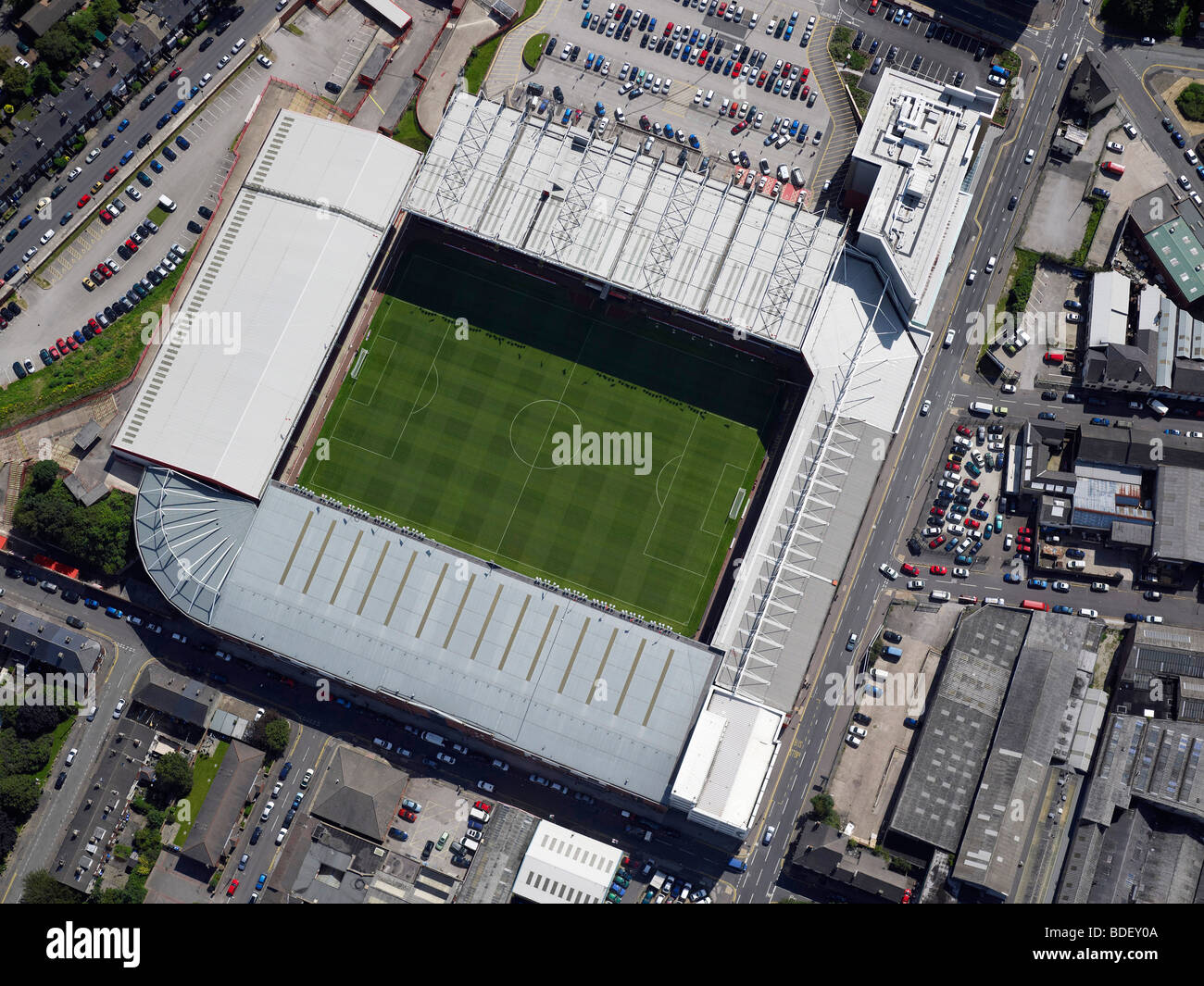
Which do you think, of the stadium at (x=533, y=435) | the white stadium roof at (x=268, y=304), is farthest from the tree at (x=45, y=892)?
the white stadium roof at (x=268, y=304)

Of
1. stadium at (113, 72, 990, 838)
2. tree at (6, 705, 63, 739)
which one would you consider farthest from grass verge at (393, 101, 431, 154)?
tree at (6, 705, 63, 739)

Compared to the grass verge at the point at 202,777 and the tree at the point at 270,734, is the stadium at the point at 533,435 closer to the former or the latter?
the tree at the point at 270,734

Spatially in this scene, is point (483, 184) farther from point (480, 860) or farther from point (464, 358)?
point (480, 860)

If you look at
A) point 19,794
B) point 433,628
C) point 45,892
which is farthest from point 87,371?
A: point 45,892

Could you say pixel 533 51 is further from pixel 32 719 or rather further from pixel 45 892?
pixel 45 892

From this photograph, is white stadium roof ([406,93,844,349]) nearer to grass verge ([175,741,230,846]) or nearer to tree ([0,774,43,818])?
grass verge ([175,741,230,846])
